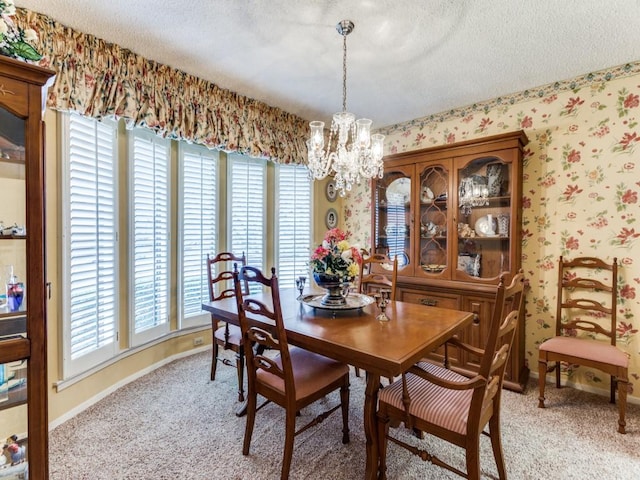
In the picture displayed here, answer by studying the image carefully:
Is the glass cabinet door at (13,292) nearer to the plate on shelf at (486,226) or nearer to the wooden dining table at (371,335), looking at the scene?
the wooden dining table at (371,335)

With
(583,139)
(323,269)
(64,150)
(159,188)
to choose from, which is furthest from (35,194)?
(583,139)

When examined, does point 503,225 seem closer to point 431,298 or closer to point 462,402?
point 431,298

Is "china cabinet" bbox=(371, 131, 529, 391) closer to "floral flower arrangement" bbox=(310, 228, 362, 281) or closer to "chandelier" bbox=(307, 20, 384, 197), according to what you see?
"chandelier" bbox=(307, 20, 384, 197)

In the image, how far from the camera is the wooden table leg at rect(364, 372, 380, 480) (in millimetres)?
1499

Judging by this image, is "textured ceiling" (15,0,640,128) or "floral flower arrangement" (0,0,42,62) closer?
"floral flower arrangement" (0,0,42,62)

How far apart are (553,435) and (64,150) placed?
3734mm

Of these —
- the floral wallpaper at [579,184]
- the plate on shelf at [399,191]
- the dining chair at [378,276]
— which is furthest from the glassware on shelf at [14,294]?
the floral wallpaper at [579,184]

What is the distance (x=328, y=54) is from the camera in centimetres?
230

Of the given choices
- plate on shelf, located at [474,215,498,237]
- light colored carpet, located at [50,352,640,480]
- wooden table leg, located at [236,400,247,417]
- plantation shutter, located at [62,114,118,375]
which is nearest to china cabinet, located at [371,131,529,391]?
plate on shelf, located at [474,215,498,237]

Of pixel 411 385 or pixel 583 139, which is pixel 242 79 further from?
pixel 583 139

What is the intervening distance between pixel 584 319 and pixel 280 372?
2.62 metres

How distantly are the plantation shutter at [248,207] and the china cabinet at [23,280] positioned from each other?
6.86ft

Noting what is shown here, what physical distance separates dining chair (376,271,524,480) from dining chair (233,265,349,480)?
353 mm

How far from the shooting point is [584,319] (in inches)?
102
